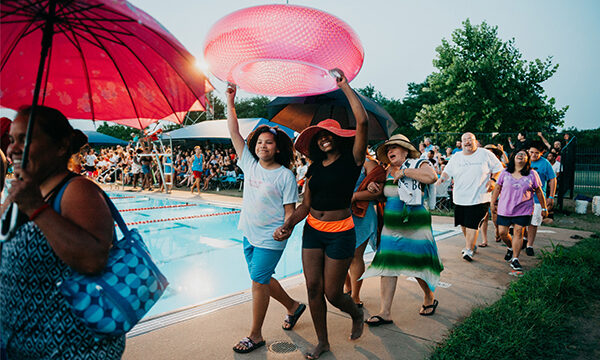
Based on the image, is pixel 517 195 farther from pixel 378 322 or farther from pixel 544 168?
pixel 378 322

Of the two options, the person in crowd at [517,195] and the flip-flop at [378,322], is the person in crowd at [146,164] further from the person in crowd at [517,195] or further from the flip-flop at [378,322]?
the flip-flop at [378,322]

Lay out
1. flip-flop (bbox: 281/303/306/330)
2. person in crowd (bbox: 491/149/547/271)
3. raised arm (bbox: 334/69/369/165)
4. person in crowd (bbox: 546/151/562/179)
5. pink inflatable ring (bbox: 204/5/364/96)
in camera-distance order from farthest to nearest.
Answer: person in crowd (bbox: 546/151/562/179) → person in crowd (bbox: 491/149/547/271) → flip-flop (bbox: 281/303/306/330) → raised arm (bbox: 334/69/369/165) → pink inflatable ring (bbox: 204/5/364/96)

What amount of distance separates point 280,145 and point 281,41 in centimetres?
120

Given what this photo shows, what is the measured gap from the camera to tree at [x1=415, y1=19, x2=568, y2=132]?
1022 inches

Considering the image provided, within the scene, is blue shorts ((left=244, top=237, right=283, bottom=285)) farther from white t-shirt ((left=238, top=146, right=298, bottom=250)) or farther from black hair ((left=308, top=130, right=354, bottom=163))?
black hair ((left=308, top=130, right=354, bottom=163))

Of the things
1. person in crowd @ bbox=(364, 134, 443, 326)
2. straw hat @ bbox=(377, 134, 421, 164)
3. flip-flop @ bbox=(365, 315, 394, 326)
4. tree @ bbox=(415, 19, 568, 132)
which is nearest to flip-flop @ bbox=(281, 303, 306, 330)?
flip-flop @ bbox=(365, 315, 394, 326)

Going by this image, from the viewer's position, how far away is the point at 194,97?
2066 mm

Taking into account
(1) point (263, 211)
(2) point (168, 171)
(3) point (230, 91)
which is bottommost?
(2) point (168, 171)

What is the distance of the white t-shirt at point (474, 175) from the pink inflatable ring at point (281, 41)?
4260 mm

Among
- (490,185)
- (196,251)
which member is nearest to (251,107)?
(196,251)

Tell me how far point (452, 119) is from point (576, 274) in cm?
2513

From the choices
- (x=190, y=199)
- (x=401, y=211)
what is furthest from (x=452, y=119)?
(x=401, y=211)

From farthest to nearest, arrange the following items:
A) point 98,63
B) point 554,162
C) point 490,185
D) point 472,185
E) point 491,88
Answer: point 491,88
point 554,162
point 490,185
point 472,185
point 98,63

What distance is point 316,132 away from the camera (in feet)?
10.5
